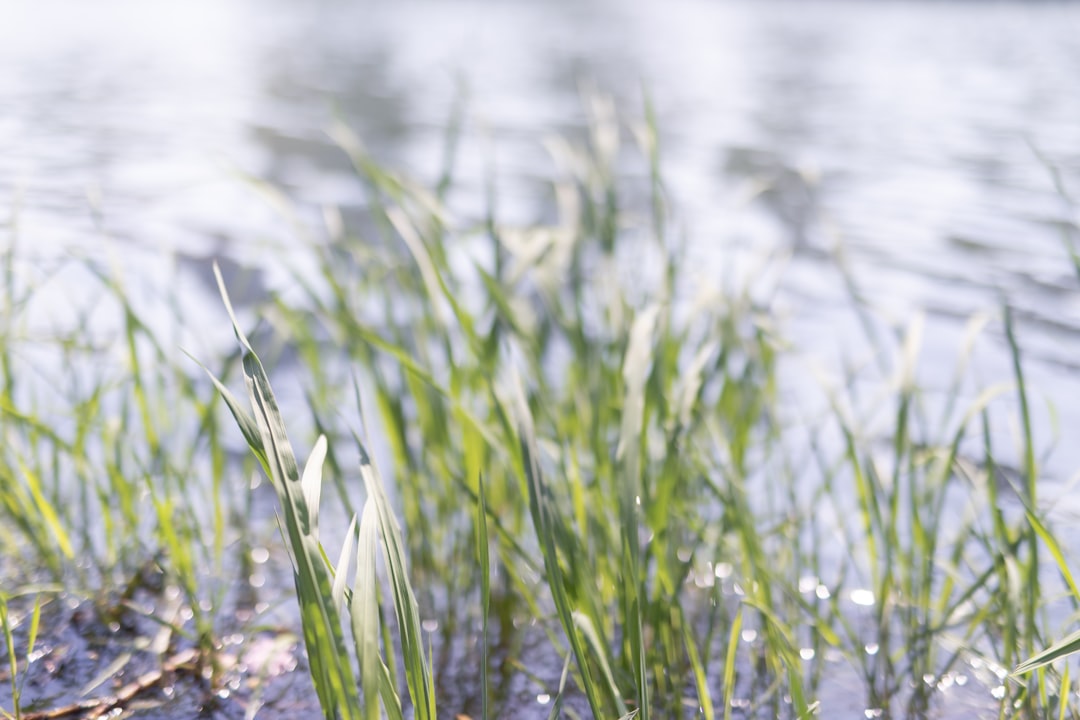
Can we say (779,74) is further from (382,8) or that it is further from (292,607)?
(382,8)

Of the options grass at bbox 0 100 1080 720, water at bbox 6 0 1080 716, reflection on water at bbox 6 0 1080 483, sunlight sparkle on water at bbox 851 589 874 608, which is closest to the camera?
grass at bbox 0 100 1080 720

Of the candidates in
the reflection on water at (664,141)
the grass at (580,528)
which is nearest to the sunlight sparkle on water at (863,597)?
the grass at (580,528)

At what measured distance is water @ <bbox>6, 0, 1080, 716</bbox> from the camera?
285 cm

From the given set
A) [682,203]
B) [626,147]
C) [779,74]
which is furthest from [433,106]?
[779,74]

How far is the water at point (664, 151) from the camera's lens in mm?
2852

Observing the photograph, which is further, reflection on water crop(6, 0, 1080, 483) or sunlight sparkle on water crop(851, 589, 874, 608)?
reflection on water crop(6, 0, 1080, 483)

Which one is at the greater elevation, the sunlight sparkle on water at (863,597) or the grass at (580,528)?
the grass at (580,528)

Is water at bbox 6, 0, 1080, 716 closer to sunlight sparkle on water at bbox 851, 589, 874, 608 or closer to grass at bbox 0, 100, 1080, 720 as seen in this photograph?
grass at bbox 0, 100, 1080, 720

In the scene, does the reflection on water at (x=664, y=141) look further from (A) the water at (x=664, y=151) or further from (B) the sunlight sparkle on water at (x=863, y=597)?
(B) the sunlight sparkle on water at (x=863, y=597)

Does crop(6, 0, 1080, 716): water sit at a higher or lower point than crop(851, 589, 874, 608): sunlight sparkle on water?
higher

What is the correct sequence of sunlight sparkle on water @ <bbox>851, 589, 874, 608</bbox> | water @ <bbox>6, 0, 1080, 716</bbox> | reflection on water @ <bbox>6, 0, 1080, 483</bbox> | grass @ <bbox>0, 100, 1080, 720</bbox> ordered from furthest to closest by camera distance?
reflection on water @ <bbox>6, 0, 1080, 483</bbox> < water @ <bbox>6, 0, 1080, 716</bbox> < sunlight sparkle on water @ <bbox>851, 589, 874, 608</bbox> < grass @ <bbox>0, 100, 1080, 720</bbox>

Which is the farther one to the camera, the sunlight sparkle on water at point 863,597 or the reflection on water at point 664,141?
the reflection on water at point 664,141

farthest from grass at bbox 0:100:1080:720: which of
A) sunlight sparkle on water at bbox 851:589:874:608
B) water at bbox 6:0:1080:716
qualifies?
water at bbox 6:0:1080:716

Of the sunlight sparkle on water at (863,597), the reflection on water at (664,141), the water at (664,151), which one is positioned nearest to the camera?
the sunlight sparkle on water at (863,597)
